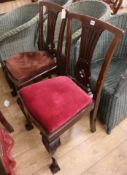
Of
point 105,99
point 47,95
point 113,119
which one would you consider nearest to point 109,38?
point 105,99

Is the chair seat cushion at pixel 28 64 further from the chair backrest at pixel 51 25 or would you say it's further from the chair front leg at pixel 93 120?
the chair front leg at pixel 93 120

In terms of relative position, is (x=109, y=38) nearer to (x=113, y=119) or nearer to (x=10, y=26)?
(x=113, y=119)

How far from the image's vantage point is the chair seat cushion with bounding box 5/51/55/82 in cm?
155

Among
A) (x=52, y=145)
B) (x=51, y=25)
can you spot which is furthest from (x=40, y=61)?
(x=52, y=145)

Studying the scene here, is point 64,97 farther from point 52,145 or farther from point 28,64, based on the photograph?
point 28,64

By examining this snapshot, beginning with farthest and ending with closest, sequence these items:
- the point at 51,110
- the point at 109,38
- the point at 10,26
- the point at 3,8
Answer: the point at 3,8
the point at 10,26
the point at 109,38
the point at 51,110

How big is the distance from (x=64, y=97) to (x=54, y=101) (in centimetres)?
7

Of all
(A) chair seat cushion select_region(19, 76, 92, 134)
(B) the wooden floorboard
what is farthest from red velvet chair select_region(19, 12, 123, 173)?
(B) the wooden floorboard

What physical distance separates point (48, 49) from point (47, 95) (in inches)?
26.1

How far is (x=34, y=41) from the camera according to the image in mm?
2012

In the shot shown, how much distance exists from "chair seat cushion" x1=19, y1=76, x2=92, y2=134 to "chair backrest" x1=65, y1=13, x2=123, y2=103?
142mm

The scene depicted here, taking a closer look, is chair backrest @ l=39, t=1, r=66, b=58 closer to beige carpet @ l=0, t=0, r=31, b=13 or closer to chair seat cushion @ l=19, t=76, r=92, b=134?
chair seat cushion @ l=19, t=76, r=92, b=134

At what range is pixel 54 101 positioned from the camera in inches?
47.1

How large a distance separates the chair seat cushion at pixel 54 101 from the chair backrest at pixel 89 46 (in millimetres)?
142
